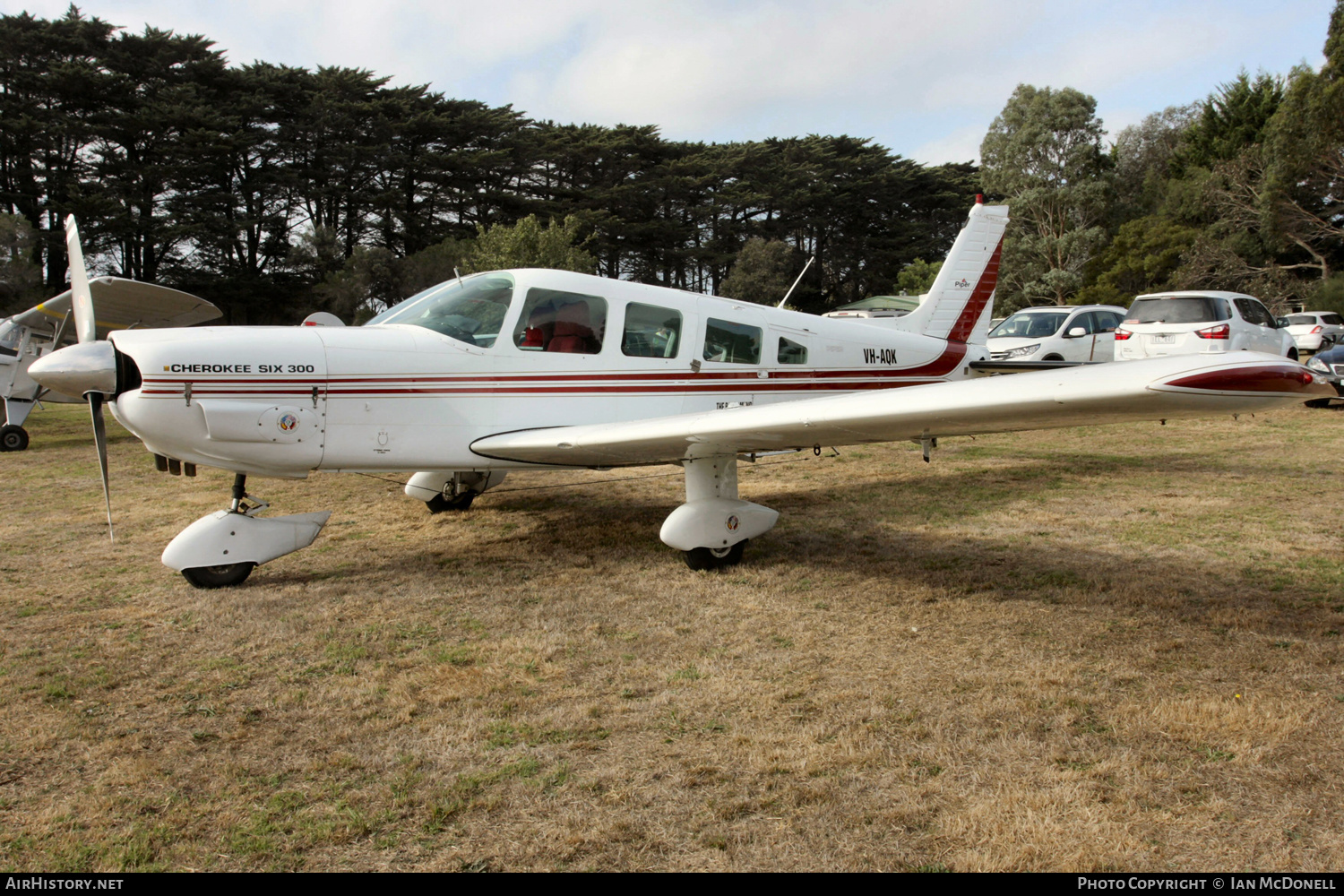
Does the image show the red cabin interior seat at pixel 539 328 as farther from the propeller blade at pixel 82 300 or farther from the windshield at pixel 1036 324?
the windshield at pixel 1036 324

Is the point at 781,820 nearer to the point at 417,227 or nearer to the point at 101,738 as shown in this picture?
the point at 101,738

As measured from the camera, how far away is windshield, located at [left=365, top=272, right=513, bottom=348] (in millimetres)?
5699

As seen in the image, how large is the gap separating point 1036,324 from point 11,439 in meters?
17.2

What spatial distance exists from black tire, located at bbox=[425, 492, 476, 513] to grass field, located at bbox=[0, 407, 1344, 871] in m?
0.63

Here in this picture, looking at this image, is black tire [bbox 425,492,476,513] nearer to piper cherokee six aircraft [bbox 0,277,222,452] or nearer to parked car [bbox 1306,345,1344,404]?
piper cherokee six aircraft [bbox 0,277,222,452]

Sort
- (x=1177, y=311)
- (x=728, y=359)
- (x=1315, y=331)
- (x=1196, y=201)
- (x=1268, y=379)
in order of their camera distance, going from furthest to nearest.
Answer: (x=1196, y=201) < (x=1315, y=331) < (x=1177, y=311) < (x=728, y=359) < (x=1268, y=379)

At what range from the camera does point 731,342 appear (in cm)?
655

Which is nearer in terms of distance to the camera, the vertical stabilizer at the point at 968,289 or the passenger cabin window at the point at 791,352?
the passenger cabin window at the point at 791,352

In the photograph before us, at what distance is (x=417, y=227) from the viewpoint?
138ft

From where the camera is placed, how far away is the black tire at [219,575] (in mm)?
5105

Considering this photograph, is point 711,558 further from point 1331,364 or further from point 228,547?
point 1331,364

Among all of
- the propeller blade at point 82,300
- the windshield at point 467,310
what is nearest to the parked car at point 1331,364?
the windshield at point 467,310

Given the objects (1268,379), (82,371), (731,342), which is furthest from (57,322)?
(1268,379)

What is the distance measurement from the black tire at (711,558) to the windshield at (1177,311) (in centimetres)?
1088
